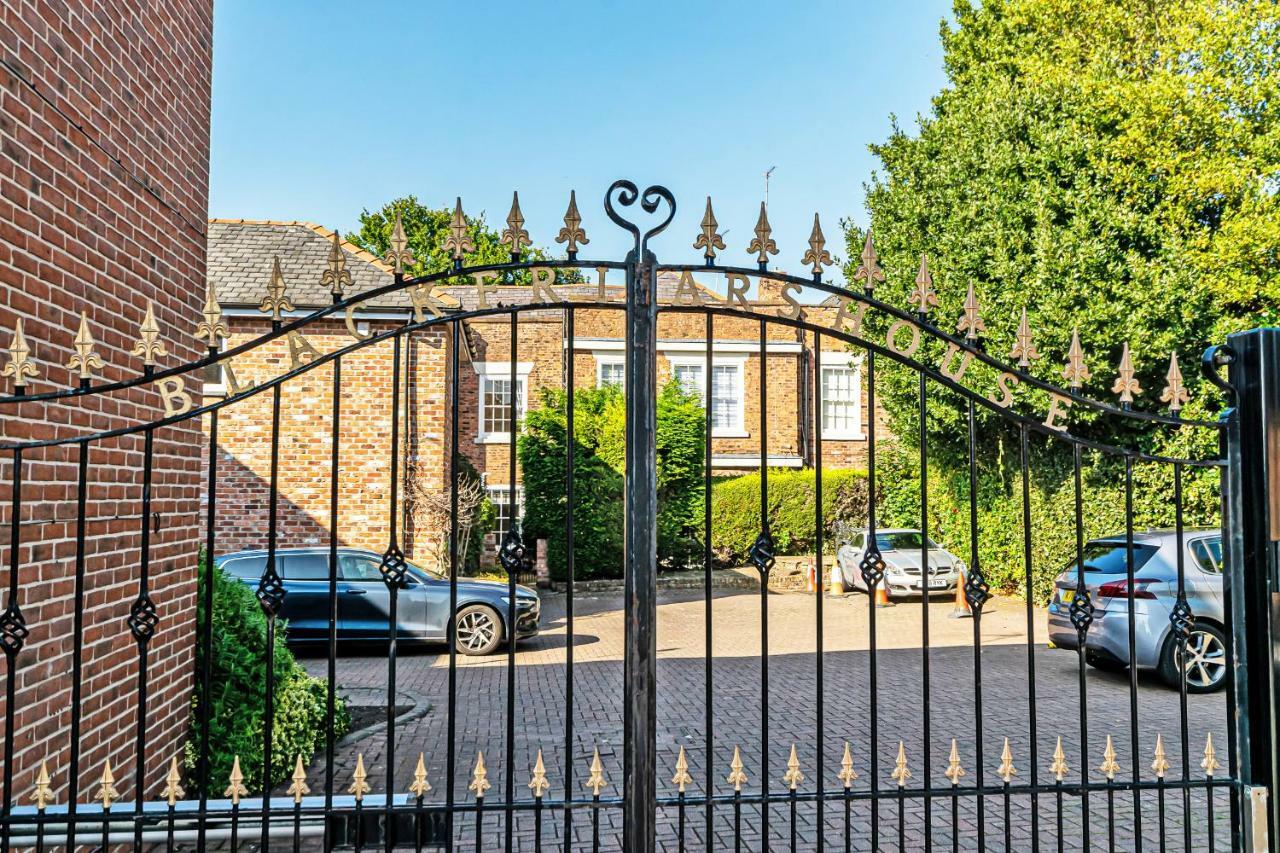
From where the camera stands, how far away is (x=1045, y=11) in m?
16.2

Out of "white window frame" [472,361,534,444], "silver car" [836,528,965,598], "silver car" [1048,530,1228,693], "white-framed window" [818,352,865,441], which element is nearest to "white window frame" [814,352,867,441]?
"white-framed window" [818,352,865,441]

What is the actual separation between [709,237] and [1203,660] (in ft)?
24.9

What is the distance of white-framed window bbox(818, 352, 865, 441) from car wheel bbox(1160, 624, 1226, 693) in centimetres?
1329

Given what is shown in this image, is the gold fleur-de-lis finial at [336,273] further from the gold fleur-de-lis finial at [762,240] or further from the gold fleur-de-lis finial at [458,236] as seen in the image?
the gold fleur-de-lis finial at [762,240]

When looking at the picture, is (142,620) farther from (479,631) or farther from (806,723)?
(479,631)

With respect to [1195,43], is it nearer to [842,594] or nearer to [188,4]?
[842,594]

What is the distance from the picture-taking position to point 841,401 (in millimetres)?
21672

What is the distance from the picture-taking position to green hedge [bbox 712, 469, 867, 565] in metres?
19.1

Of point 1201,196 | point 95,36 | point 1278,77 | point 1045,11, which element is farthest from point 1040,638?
point 95,36

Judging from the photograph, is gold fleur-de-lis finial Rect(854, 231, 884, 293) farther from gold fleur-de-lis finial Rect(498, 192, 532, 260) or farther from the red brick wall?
the red brick wall

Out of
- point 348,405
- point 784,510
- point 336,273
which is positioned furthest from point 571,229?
point 784,510

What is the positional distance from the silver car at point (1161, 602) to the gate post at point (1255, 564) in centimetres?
505

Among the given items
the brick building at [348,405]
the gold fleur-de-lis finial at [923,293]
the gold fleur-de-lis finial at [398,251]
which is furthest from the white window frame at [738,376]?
the gold fleur-de-lis finial at [398,251]

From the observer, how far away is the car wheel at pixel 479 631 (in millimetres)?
10516
